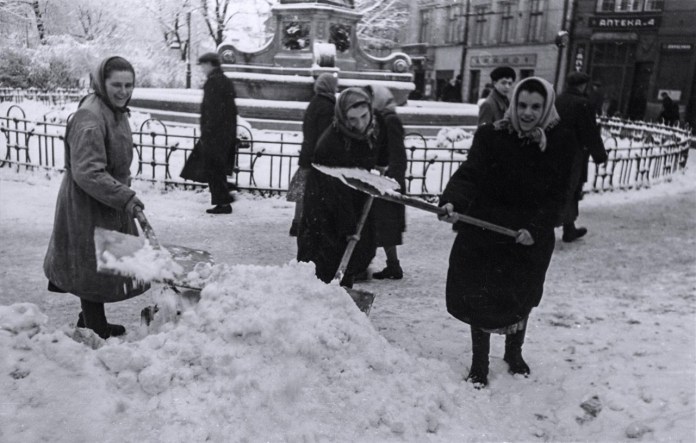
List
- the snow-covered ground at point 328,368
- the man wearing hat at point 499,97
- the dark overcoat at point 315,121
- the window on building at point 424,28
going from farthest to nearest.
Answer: the window on building at point 424,28 < the man wearing hat at point 499,97 < the dark overcoat at point 315,121 < the snow-covered ground at point 328,368

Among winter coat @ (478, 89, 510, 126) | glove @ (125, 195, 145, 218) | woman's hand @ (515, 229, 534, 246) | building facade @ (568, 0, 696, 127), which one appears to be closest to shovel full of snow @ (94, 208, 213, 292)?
glove @ (125, 195, 145, 218)

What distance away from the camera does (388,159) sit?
17.0 ft

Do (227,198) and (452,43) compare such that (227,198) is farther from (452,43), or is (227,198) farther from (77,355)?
(452,43)

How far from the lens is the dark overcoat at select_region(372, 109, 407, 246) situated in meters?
5.16

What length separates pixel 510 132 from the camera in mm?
3605

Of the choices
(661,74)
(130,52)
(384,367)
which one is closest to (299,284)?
(384,367)

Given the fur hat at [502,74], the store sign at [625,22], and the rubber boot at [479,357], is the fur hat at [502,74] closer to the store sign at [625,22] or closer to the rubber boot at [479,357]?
the rubber boot at [479,357]

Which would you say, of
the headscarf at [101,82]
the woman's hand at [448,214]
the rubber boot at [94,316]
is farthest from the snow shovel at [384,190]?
the rubber boot at [94,316]

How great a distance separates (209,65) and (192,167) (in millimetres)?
1225

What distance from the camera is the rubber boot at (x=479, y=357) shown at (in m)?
3.77

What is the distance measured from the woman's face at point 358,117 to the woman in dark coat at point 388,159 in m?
0.65

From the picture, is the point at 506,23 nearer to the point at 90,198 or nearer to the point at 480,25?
the point at 480,25

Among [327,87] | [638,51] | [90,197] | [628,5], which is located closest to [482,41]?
[628,5]

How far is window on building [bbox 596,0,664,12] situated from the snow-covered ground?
26532 mm
